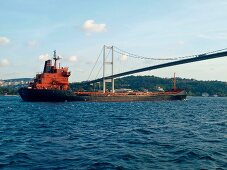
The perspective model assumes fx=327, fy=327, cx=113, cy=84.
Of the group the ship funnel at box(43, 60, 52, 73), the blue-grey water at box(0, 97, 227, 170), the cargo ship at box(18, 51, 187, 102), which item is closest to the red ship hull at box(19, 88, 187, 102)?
the cargo ship at box(18, 51, 187, 102)

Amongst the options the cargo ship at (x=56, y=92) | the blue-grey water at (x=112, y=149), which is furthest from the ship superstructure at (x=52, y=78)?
the blue-grey water at (x=112, y=149)

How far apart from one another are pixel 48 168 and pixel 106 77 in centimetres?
9573

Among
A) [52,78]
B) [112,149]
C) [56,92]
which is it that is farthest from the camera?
[52,78]

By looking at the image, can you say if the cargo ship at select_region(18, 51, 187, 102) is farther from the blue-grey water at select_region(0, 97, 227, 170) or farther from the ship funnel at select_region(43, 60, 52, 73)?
the blue-grey water at select_region(0, 97, 227, 170)

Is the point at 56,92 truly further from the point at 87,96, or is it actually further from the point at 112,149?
the point at 112,149

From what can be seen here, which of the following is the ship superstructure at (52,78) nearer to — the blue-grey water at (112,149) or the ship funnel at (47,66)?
the ship funnel at (47,66)

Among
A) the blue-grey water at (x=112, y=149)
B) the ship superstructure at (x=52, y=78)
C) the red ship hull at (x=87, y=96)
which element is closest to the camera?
the blue-grey water at (x=112, y=149)

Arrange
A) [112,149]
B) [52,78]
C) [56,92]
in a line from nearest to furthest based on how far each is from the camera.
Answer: [112,149], [56,92], [52,78]

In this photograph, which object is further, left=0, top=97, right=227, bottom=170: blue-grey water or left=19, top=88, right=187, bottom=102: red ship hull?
left=19, top=88, right=187, bottom=102: red ship hull

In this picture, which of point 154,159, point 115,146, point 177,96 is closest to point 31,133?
point 115,146

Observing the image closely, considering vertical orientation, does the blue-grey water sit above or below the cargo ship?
below

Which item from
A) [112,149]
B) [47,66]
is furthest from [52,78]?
[112,149]

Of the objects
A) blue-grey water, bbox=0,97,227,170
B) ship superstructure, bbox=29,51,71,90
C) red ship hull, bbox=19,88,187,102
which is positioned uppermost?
ship superstructure, bbox=29,51,71,90

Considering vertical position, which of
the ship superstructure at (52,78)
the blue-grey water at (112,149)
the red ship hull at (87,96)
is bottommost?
the blue-grey water at (112,149)
